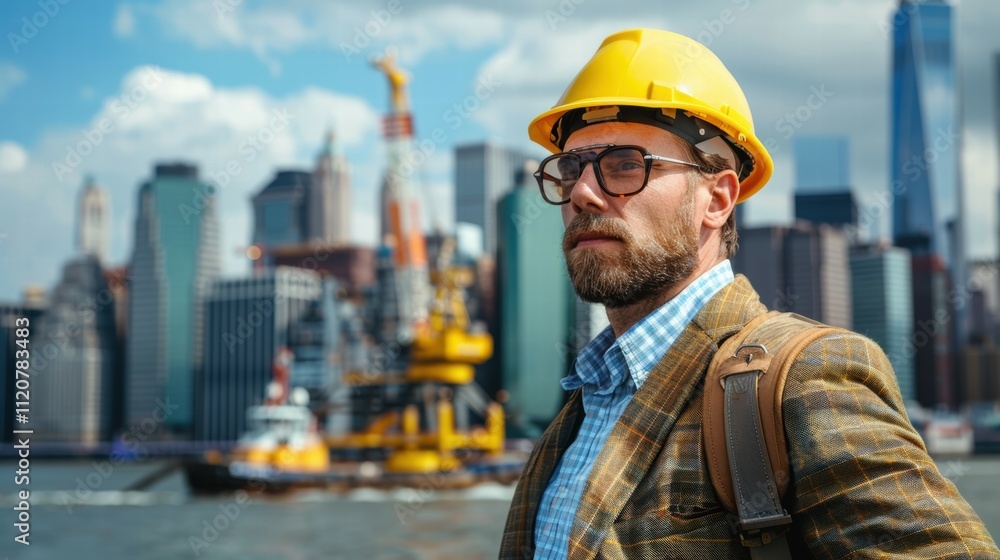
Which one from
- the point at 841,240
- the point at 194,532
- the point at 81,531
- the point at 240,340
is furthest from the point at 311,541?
the point at 841,240

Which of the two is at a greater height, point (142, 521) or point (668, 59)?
point (668, 59)

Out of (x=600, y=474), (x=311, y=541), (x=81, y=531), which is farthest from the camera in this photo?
(x=81, y=531)

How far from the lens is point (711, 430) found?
1.40m

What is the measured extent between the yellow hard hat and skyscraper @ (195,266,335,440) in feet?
294

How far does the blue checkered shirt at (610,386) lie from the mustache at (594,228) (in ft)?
0.46

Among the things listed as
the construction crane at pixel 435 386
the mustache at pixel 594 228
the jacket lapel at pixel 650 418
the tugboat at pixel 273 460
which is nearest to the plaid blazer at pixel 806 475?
the jacket lapel at pixel 650 418

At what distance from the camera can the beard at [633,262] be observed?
168 centimetres

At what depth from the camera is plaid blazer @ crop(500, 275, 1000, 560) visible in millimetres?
1267

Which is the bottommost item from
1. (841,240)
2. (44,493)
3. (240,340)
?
(44,493)

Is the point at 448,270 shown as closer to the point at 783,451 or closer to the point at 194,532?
A: the point at 194,532

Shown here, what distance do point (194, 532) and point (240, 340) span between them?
64.5 meters

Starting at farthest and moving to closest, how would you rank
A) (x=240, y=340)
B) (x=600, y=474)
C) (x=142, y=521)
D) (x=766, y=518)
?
(x=240, y=340) < (x=142, y=521) < (x=600, y=474) < (x=766, y=518)

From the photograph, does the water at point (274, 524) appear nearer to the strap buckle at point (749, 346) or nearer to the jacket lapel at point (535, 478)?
the jacket lapel at point (535, 478)

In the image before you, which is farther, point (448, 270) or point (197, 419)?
point (197, 419)
